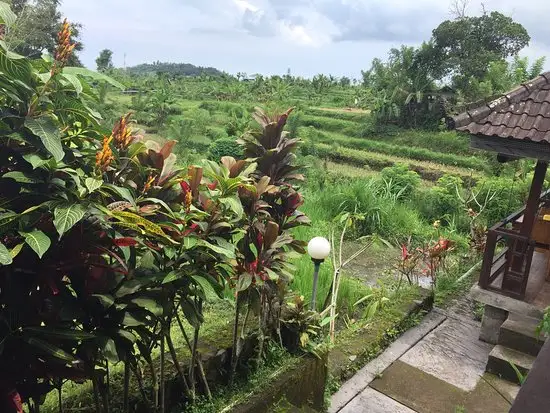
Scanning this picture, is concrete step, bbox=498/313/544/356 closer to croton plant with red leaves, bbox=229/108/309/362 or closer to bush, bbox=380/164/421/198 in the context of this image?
croton plant with red leaves, bbox=229/108/309/362

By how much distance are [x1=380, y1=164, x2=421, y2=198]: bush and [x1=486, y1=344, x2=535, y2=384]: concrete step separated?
20.3ft

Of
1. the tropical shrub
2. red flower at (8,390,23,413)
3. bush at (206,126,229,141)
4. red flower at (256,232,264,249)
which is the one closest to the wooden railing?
red flower at (256,232,264,249)

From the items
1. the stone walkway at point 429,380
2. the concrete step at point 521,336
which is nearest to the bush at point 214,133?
the stone walkway at point 429,380

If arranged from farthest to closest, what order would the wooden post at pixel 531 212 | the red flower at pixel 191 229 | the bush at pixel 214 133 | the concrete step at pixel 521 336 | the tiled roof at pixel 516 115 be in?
the bush at pixel 214 133
the wooden post at pixel 531 212
the concrete step at pixel 521 336
the tiled roof at pixel 516 115
the red flower at pixel 191 229

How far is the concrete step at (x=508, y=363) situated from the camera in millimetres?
3867

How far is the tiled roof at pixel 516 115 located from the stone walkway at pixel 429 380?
2.01 m

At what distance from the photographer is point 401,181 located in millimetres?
10414

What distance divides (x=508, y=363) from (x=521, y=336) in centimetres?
31

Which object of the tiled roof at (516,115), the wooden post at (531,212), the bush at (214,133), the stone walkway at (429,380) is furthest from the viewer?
the bush at (214,133)

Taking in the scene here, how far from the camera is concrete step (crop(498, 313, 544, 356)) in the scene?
4000 mm

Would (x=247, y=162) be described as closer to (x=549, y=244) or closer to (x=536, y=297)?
(x=536, y=297)

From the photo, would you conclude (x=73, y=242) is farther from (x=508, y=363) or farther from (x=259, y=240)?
(x=508, y=363)

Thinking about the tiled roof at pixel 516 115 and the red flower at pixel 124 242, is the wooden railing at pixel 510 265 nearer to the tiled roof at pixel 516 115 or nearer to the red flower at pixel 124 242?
the tiled roof at pixel 516 115

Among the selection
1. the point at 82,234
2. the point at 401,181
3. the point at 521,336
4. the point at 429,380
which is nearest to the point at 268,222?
the point at 82,234
